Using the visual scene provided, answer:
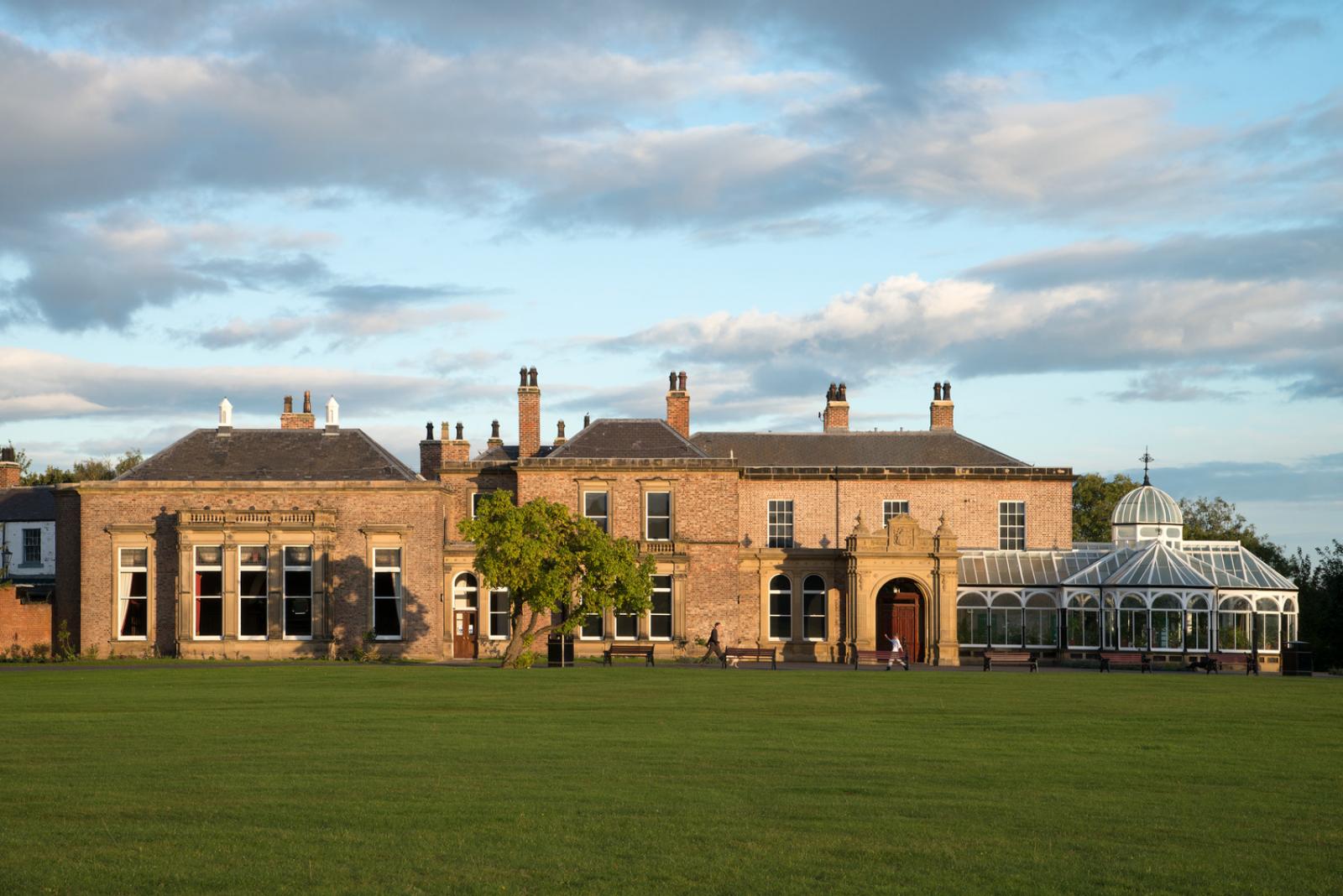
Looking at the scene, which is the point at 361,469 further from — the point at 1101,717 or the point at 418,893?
the point at 418,893

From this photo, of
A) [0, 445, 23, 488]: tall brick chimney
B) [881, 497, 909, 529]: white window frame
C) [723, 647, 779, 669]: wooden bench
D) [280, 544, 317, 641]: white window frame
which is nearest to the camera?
[723, 647, 779, 669]: wooden bench

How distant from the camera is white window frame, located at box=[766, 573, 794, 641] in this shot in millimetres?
50625

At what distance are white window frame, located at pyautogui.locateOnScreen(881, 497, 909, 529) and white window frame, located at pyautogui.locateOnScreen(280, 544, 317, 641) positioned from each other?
62.3ft

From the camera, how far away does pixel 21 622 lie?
149ft

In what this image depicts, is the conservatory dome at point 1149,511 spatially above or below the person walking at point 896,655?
above

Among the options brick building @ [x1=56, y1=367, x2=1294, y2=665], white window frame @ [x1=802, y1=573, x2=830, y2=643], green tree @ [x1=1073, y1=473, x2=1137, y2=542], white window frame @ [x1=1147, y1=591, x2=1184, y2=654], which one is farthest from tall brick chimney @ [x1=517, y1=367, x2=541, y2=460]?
green tree @ [x1=1073, y1=473, x2=1137, y2=542]

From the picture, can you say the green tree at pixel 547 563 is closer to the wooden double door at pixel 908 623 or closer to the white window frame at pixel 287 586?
the white window frame at pixel 287 586

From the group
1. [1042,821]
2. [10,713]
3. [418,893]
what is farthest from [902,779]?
[10,713]

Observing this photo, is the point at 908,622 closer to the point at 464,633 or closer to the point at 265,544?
the point at 464,633

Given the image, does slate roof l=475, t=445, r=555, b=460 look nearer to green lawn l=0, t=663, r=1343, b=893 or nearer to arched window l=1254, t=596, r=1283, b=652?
arched window l=1254, t=596, r=1283, b=652

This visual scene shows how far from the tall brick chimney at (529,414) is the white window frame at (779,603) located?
30.2 feet

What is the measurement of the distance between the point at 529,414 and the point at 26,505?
65.2 ft

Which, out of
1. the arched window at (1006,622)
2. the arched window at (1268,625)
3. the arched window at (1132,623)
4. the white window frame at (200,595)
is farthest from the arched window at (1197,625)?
the white window frame at (200,595)

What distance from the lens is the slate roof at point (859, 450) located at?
173 feet
